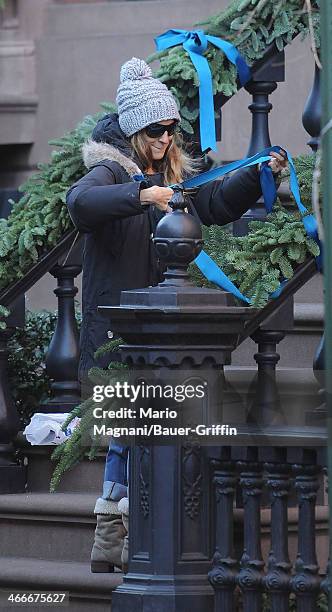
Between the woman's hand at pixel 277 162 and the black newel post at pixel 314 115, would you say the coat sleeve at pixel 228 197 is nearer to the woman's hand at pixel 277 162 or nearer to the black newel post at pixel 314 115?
the woman's hand at pixel 277 162

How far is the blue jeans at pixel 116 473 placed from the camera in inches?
210

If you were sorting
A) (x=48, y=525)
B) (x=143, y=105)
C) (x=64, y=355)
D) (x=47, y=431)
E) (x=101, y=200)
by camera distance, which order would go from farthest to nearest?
(x=64, y=355) < (x=47, y=431) < (x=48, y=525) < (x=143, y=105) < (x=101, y=200)

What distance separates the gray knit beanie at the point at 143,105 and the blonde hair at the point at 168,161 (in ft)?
0.15

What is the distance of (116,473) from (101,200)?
3.11 ft

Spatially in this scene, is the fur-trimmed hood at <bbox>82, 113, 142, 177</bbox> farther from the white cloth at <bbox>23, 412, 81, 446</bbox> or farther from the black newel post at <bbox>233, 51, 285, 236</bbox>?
the white cloth at <bbox>23, 412, 81, 446</bbox>

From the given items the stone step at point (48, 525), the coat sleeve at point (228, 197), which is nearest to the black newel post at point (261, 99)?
the coat sleeve at point (228, 197)

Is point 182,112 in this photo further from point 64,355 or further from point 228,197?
point 64,355

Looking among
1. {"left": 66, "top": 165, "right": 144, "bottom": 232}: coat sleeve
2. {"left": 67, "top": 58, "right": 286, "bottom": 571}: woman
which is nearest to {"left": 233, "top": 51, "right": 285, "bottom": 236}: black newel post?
{"left": 67, "top": 58, "right": 286, "bottom": 571}: woman

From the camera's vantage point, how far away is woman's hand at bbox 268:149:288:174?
209 inches

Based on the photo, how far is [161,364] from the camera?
4.84 m

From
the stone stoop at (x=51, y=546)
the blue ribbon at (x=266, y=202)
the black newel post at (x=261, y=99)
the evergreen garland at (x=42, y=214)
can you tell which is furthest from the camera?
the evergreen garland at (x=42, y=214)

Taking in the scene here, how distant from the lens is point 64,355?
6.51 meters

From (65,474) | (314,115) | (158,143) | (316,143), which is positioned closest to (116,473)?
(65,474)

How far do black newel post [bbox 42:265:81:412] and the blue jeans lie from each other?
43.5 inches
